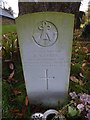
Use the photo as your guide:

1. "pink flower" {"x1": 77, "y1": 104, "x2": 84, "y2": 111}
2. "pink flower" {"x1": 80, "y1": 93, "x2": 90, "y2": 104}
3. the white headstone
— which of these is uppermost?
A: the white headstone

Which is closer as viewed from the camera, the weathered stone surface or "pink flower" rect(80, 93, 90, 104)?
"pink flower" rect(80, 93, 90, 104)

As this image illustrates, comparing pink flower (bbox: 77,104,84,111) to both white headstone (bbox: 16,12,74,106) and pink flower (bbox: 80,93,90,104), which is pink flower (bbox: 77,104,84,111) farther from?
white headstone (bbox: 16,12,74,106)

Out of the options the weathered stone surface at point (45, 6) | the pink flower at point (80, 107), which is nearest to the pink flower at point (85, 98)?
the pink flower at point (80, 107)

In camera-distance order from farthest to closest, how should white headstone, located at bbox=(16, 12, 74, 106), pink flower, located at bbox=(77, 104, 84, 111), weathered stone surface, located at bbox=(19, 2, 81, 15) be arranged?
weathered stone surface, located at bbox=(19, 2, 81, 15) < white headstone, located at bbox=(16, 12, 74, 106) < pink flower, located at bbox=(77, 104, 84, 111)

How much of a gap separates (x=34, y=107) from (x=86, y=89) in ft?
2.60

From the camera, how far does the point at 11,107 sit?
4484 mm

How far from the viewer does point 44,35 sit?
4.30m

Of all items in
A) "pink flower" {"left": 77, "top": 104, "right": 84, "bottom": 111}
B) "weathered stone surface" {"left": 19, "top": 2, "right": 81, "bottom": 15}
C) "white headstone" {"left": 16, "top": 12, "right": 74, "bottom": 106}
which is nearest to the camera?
"pink flower" {"left": 77, "top": 104, "right": 84, "bottom": 111}

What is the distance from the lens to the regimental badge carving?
429 cm

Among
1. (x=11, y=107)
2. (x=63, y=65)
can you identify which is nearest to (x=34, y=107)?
(x=11, y=107)

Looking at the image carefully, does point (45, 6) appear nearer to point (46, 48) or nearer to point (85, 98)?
point (46, 48)

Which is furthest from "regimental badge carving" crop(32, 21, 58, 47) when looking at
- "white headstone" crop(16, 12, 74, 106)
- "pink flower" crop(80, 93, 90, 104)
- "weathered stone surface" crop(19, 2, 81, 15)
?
"weathered stone surface" crop(19, 2, 81, 15)

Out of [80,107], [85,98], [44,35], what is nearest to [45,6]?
[44,35]

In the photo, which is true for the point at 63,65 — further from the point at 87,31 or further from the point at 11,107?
the point at 87,31
